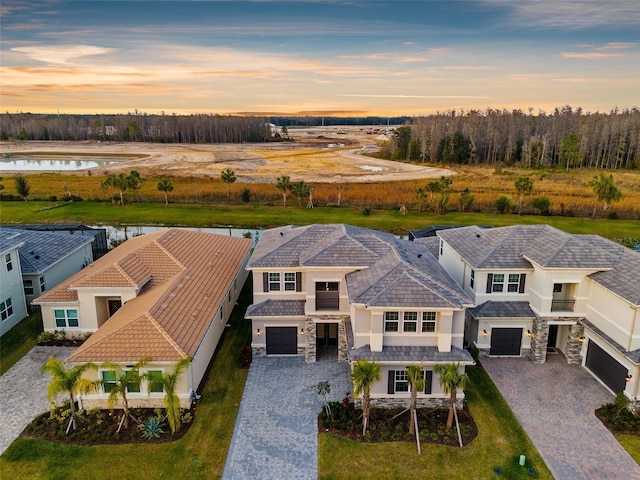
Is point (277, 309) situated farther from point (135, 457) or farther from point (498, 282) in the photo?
point (498, 282)

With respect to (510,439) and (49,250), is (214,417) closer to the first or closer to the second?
(510,439)

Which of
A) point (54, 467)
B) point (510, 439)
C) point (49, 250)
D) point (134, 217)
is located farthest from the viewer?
point (134, 217)

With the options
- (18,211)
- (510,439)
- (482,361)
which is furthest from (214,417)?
(18,211)

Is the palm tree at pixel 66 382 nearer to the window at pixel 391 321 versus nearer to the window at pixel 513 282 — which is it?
the window at pixel 391 321

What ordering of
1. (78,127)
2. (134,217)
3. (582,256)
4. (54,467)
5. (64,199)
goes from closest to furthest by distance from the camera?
(54,467) < (582,256) < (134,217) < (64,199) < (78,127)

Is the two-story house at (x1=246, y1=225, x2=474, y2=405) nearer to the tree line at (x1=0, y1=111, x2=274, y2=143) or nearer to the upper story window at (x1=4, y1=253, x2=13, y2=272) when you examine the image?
the upper story window at (x1=4, y1=253, x2=13, y2=272)

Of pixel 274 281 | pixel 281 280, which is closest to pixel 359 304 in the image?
pixel 281 280

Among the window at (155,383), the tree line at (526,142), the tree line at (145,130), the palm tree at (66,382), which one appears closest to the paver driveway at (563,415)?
the window at (155,383)
